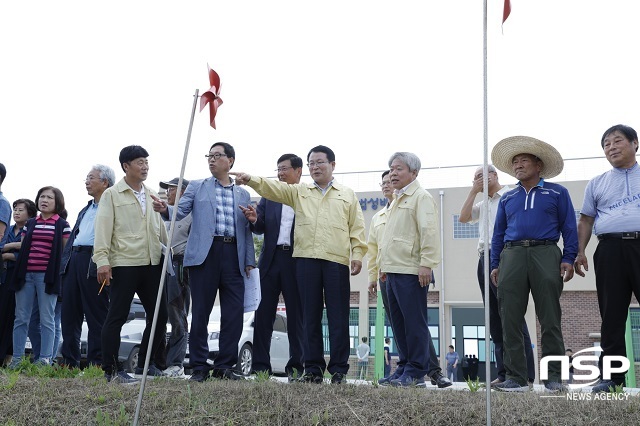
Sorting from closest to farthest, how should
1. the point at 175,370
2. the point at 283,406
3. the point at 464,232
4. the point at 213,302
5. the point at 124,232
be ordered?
the point at 283,406, the point at 213,302, the point at 124,232, the point at 175,370, the point at 464,232

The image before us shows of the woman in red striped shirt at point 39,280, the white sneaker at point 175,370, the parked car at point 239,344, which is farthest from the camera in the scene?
the parked car at point 239,344

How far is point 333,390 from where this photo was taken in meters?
5.71

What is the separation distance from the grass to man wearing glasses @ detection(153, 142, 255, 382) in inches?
19.8

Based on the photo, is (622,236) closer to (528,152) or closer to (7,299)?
(528,152)

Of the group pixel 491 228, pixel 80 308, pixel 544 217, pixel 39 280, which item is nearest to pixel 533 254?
pixel 544 217

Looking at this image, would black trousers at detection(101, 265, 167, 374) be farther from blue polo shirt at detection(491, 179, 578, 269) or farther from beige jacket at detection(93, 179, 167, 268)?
blue polo shirt at detection(491, 179, 578, 269)

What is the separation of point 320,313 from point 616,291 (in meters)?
2.61

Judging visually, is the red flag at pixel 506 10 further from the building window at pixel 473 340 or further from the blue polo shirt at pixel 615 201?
the building window at pixel 473 340

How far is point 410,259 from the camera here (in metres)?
6.50

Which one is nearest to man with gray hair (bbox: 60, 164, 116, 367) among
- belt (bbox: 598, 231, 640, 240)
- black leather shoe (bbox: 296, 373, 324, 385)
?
black leather shoe (bbox: 296, 373, 324, 385)

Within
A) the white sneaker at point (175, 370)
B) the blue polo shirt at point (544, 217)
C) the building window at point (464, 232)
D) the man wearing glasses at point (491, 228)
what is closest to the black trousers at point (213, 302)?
the white sneaker at point (175, 370)

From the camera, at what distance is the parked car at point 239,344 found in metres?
9.80

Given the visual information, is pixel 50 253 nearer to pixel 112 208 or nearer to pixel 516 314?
pixel 112 208

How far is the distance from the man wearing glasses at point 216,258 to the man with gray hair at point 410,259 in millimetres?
1425
